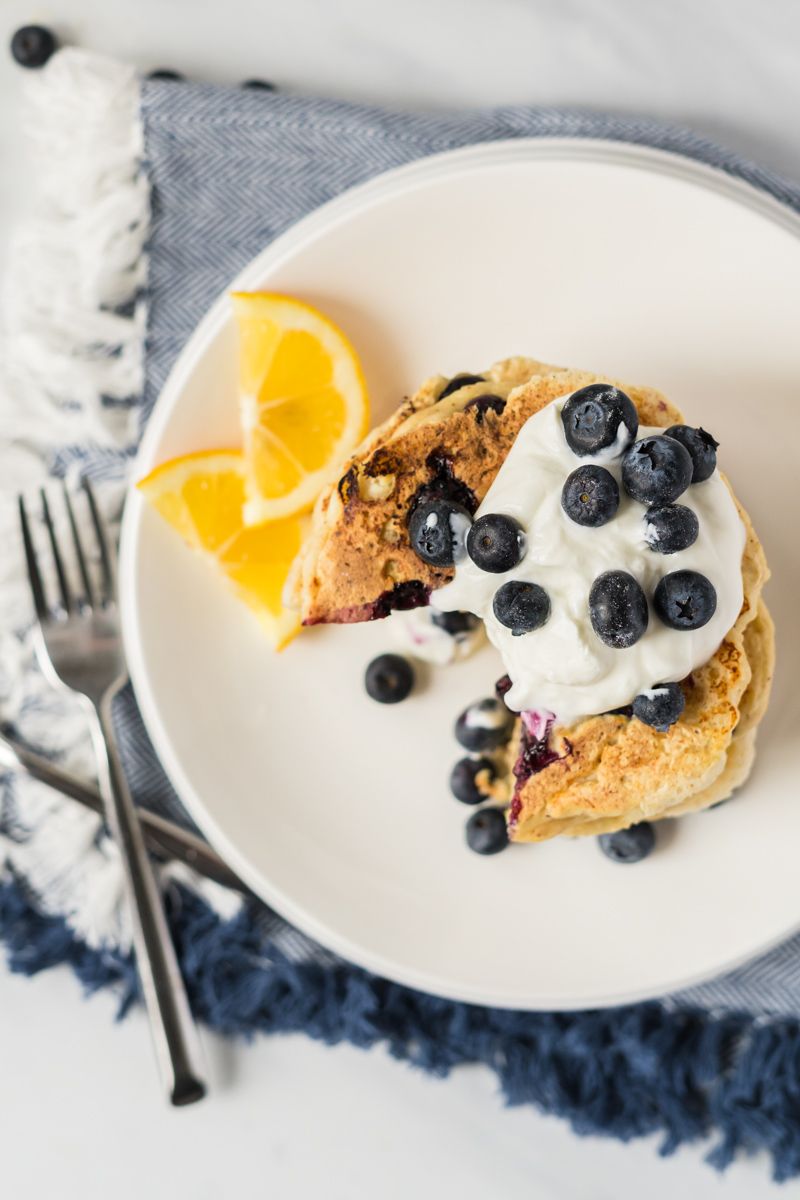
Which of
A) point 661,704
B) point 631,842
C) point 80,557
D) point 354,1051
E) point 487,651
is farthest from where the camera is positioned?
point 354,1051

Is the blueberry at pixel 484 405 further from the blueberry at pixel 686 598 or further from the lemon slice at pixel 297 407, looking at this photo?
the blueberry at pixel 686 598

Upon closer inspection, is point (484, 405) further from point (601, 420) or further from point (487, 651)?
point (487, 651)

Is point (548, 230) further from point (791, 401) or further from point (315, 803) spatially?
point (315, 803)

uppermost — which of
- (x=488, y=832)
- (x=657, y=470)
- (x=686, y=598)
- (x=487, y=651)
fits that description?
(x=657, y=470)

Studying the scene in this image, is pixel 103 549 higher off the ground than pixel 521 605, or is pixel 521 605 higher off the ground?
pixel 521 605

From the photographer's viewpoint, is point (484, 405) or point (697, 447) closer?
point (697, 447)

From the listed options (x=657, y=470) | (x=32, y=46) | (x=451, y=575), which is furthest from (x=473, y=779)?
(x=32, y=46)

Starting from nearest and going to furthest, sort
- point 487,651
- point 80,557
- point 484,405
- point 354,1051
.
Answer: point 484,405 < point 487,651 < point 80,557 < point 354,1051
